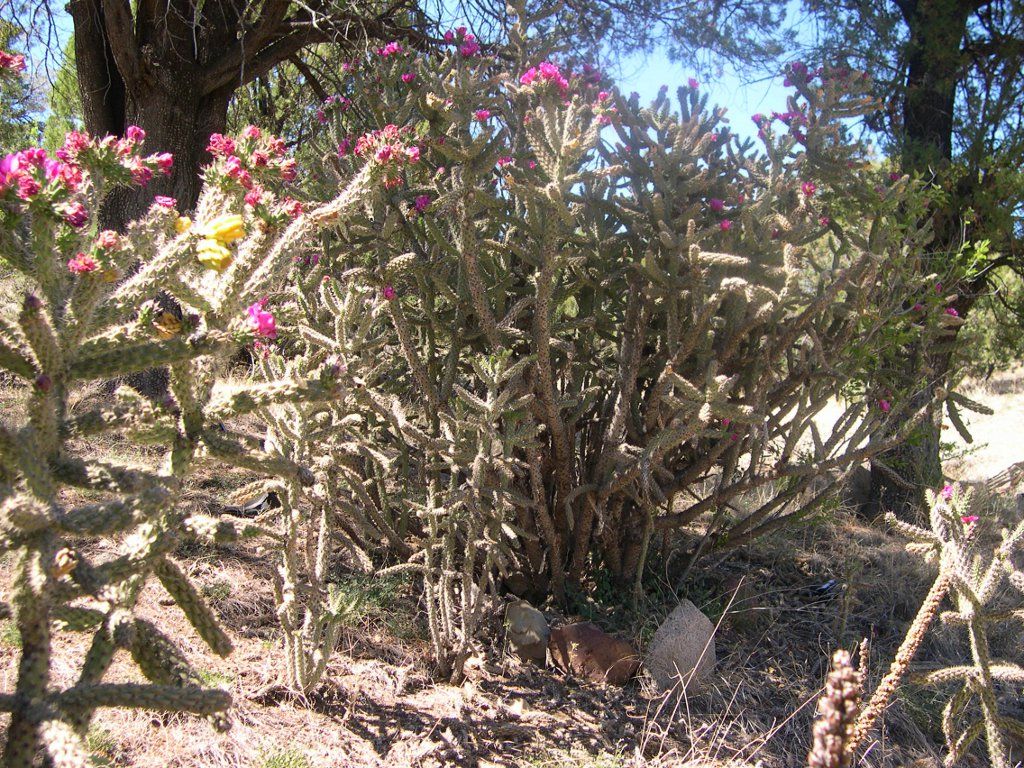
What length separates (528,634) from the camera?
348 centimetres

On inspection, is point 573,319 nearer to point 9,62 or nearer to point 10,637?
point 9,62

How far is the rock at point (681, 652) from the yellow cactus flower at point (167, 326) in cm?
247

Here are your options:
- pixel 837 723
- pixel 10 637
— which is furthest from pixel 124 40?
pixel 837 723

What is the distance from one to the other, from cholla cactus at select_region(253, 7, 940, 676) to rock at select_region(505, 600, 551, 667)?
20 centimetres

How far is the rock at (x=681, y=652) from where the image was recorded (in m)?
3.39

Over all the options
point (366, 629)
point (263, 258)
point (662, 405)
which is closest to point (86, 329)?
point (263, 258)

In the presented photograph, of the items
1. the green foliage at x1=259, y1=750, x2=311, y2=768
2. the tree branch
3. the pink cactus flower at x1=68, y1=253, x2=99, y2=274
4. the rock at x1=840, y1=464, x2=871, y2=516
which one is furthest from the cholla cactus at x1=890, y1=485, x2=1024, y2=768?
the tree branch

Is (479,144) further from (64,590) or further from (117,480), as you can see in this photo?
(64,590)

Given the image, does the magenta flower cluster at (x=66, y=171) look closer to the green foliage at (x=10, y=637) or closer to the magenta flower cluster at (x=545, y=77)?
the magenta flower cluster at (x=545, y=77)

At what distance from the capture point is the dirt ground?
2.77 m

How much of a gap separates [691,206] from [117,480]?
234cm

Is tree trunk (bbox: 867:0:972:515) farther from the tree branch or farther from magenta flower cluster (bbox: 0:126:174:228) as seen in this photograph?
the tree branch

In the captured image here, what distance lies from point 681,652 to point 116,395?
2531 mm

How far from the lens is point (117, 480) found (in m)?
1.73
